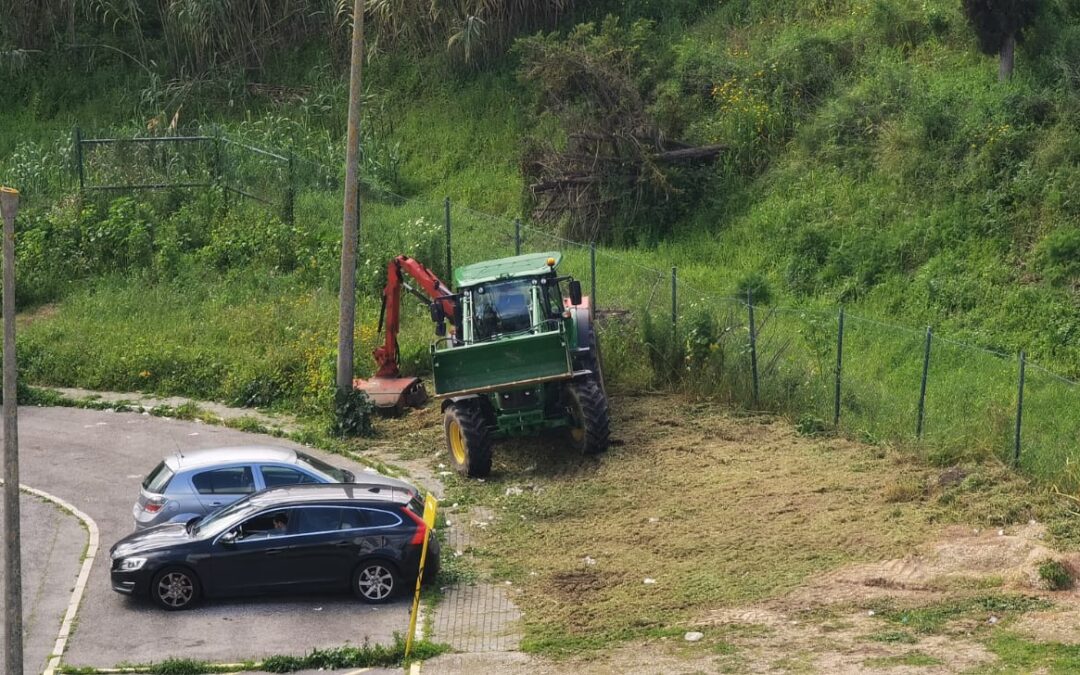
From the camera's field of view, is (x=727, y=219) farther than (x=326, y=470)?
Yes

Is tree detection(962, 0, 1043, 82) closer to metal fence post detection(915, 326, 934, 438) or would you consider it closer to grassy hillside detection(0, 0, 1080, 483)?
grassy hillside detection(0, 0, 1080, 483)

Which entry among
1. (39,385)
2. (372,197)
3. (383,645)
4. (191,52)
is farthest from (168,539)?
(191,52)

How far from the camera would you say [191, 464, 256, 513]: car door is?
64.4 feet

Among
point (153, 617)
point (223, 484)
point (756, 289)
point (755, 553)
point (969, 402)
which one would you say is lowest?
point (153, 617)

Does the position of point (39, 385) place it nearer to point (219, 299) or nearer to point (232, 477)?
point (219, 299)

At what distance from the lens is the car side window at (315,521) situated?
58.9ft

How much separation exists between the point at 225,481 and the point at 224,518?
5.13ft

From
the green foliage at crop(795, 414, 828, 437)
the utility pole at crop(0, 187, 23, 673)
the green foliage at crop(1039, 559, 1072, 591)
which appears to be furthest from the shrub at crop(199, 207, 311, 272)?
the green foliage at crop(1039, 559, 1072, 591)


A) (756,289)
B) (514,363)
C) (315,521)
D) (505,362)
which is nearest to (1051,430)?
(756,289)

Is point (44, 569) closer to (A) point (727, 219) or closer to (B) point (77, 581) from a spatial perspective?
(B) point (77, 581)

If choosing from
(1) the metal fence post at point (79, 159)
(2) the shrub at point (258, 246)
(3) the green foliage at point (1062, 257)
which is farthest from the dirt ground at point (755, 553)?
(1) the metal fence post at point (79, 159)

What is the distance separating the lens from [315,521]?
1800cm

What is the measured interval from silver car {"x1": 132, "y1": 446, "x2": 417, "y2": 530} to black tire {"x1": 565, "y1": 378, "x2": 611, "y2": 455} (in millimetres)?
3444

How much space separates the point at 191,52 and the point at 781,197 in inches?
732
